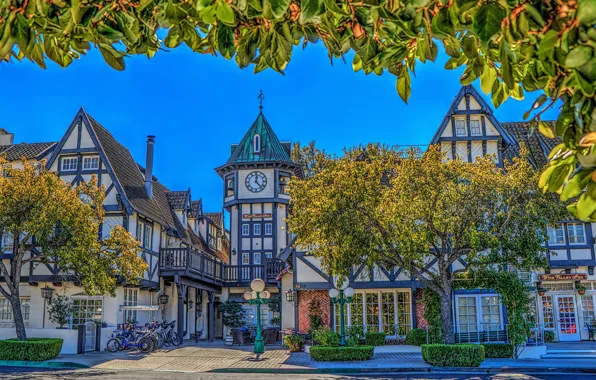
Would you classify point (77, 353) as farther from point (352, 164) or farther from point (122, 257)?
point (352, 164)

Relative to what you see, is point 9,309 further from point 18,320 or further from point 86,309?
point 18,320

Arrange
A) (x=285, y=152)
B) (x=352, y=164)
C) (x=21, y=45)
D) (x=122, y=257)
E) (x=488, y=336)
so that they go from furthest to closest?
(x=285, y=152) → (x=488, y=336) → (x=122, y=257) → (x=352, y=164) → (x=21, y=45)

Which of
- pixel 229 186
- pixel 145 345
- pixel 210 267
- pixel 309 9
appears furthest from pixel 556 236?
pixel 309 9

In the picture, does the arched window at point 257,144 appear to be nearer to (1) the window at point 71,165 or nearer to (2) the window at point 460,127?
(1) the window at point 71,165

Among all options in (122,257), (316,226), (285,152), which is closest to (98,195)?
(122,257)

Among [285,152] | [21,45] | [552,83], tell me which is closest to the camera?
[552,83]

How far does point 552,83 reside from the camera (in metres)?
2.05

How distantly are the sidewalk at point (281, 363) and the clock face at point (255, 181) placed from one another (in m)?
14.3

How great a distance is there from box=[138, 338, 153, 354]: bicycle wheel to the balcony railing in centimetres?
505

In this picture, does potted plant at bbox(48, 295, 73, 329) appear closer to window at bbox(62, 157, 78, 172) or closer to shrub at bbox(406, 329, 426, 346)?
window at bbox(62, 157, 78, 172)

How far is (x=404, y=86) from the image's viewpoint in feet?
8.52

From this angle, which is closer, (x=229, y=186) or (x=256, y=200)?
(x=256, y=200)

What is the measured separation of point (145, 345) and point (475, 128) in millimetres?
15663

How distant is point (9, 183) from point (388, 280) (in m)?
14.2
